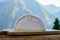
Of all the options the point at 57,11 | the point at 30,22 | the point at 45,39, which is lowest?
the point at 45,39

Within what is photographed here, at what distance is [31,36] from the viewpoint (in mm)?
875

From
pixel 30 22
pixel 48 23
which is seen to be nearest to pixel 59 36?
pixel 30 22

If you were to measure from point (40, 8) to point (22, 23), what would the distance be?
149 cm

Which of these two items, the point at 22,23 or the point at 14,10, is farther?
the point at 14,10

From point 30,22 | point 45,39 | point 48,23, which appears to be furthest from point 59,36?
point 48,23

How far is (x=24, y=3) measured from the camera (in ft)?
7.75

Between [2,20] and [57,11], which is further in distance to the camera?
[57,11]

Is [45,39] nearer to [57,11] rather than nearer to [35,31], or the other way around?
[35,31]

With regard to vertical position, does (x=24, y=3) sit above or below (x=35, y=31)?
above

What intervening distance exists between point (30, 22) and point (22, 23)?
0.06m

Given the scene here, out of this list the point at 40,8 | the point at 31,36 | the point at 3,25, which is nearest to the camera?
the point at 31,36

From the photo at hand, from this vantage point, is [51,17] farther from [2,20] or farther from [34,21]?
[34,21]

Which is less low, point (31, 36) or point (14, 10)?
point (14, 10)

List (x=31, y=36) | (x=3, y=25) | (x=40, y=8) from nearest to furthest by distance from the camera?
1. (x=31, y=36)
2. (x=3, y=25)
3. (x=40, y=8)
